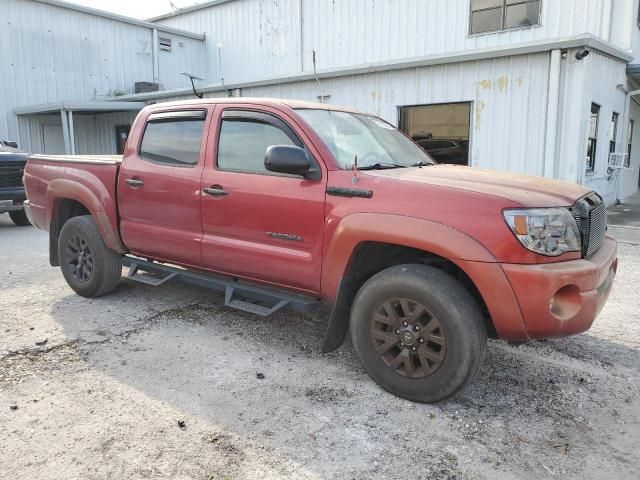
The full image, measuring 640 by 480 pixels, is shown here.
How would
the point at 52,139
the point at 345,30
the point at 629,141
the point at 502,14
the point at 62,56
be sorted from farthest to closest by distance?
the point at 52,139 → the point at 345,30 → the point at 62,56 → the point at 629,141 → the point at 502,14

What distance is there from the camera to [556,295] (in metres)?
2.88

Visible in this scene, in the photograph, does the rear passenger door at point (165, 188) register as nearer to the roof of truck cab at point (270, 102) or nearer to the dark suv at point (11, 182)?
the roof of truck cab at point (270, 102)

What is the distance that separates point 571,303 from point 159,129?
11.5 ft

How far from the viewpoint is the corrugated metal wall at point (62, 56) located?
16078 mm

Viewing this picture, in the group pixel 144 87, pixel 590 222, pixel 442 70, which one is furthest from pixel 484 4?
pixel 590 222

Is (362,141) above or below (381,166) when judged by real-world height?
above

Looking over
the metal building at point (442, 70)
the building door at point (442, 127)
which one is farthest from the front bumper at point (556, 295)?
the building door at point (442, 127)

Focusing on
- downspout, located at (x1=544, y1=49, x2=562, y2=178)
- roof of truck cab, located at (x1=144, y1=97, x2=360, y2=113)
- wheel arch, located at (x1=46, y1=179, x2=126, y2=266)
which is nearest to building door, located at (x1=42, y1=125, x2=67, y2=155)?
wheel arch, located at (x1=46, y1=179, x2=126, y2=266)

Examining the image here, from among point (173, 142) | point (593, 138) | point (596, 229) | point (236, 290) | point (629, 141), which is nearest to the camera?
point (596, 229)

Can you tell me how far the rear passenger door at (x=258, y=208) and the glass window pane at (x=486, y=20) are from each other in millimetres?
12882

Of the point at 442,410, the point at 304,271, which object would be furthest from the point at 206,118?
the point at 442,410

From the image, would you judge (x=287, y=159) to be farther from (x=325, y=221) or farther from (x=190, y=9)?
(x=190, y=9)

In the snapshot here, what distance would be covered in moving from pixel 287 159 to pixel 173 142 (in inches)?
61.0

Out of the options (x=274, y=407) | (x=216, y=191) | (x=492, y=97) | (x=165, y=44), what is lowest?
(x=274, y=407)
